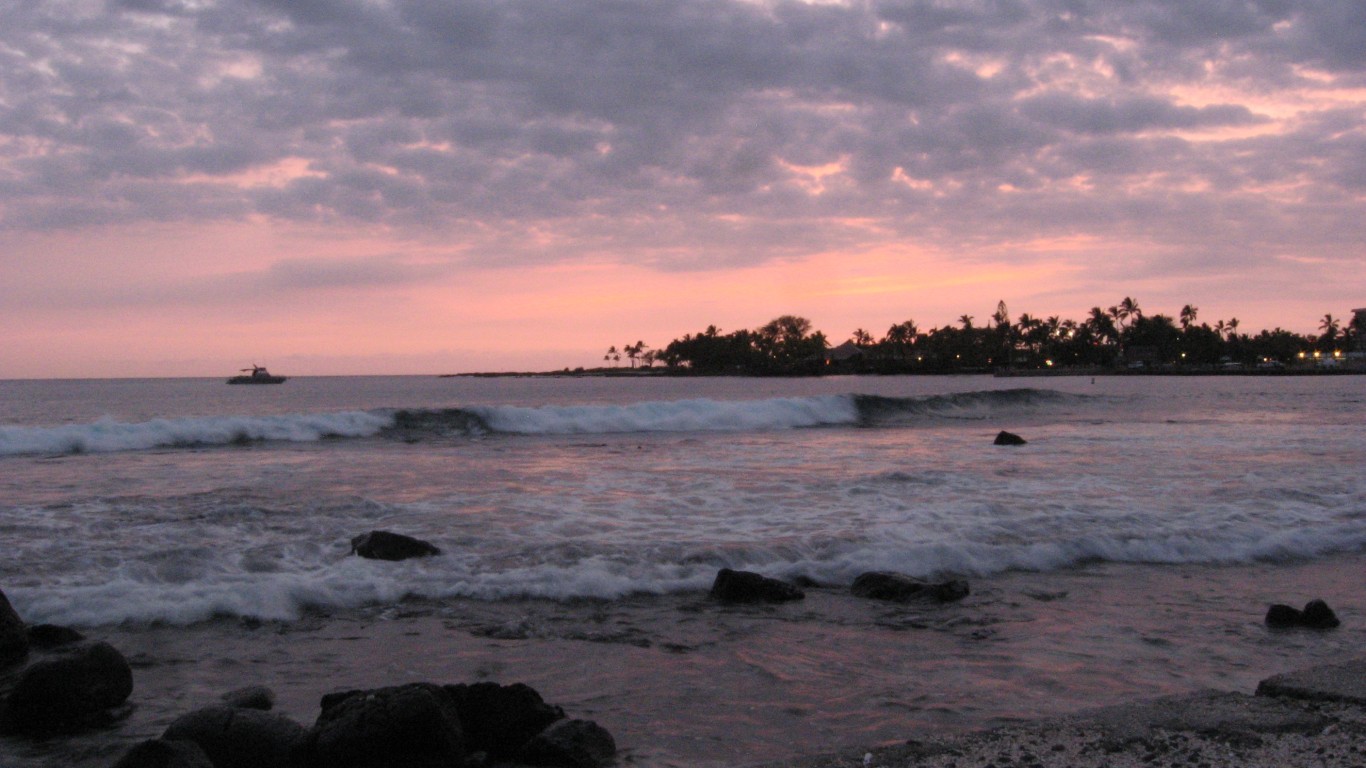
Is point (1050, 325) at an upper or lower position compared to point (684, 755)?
upper

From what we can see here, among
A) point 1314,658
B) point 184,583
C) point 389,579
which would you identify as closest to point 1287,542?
point 1314,658

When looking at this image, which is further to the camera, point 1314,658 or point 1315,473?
point 1315,473

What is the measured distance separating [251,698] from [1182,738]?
15.8 feet

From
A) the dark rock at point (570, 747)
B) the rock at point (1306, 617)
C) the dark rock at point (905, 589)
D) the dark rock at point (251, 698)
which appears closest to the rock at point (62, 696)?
the dark rock at point (251, 698)

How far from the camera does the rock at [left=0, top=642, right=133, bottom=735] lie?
4.87m

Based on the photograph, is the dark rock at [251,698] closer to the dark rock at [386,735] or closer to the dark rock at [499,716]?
the dark rock at [386,735]

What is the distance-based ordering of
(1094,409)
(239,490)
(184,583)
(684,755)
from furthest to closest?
1. (1094,409)
2. (239,490)
3. (184,583)
4. (684,755)

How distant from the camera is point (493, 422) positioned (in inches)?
1296

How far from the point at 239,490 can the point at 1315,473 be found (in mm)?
18257

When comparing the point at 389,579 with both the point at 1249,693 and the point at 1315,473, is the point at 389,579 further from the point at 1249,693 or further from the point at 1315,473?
the point at 1315,473

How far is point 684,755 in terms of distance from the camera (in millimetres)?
4512

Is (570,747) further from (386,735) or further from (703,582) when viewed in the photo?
(703,582)

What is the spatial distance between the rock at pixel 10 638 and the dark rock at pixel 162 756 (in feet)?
9.30

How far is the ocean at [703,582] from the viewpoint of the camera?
5441 millimetres
